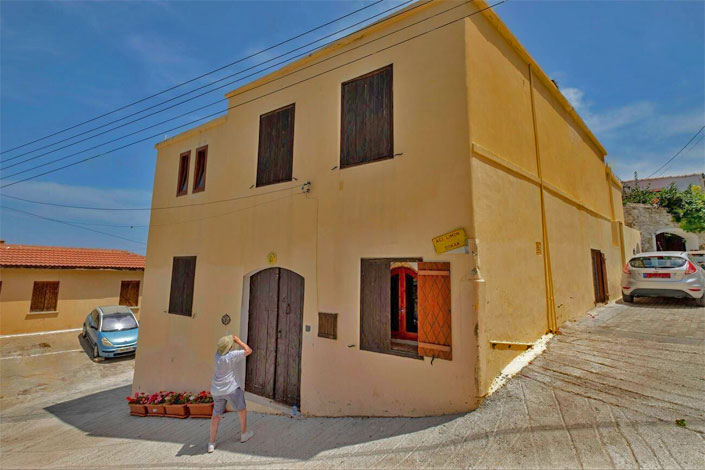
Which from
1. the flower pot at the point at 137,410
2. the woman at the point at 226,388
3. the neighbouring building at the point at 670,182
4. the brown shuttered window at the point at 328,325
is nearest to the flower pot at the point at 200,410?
the flower pot at the point at 137,410

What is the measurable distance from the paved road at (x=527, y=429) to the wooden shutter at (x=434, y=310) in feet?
2.88

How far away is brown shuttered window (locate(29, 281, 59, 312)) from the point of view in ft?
55.7

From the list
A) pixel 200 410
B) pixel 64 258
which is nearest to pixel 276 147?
pixel 200 410

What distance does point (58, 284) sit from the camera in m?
17.7

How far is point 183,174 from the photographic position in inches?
399

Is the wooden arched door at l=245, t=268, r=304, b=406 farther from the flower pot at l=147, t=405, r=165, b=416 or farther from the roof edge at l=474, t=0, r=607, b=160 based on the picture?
the roof edge at l=474, t=0, r=607, b=160

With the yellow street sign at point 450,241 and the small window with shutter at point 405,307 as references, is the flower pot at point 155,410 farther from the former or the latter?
the yellow street sign at point 450,241

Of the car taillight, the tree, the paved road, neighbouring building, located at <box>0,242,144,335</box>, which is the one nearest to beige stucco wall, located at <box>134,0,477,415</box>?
the paved road

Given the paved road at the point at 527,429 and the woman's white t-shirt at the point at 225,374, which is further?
the woman's white t-shirt at the point at 225,374

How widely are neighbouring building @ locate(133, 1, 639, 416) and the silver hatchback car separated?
3.45 feet

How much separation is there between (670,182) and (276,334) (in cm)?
3330

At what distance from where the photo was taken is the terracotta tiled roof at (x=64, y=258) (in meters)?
16.8

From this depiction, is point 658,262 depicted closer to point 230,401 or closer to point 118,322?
point 230,401

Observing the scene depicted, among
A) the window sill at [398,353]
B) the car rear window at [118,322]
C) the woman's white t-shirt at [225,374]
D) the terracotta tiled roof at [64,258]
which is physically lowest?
the car rear window at [118,322]
